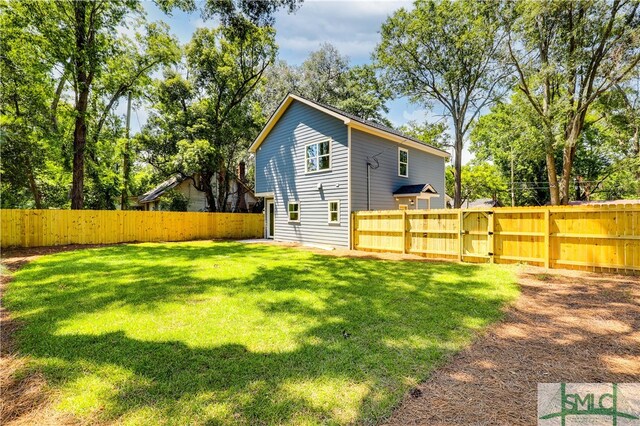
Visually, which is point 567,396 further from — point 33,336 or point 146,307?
point 33,336

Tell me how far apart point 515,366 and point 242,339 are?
3.08 meters

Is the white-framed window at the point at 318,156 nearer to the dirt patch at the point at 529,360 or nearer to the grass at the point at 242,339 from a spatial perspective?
the grass at the point at 242,339

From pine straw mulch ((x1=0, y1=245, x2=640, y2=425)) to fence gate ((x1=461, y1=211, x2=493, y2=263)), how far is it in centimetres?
374

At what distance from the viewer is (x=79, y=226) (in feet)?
46.7

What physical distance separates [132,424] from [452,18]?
24690 mm

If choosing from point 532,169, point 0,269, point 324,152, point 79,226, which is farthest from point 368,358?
point 532,169

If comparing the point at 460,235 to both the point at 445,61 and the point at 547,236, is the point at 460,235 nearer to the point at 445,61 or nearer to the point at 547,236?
the point at 547,236

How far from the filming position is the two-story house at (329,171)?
1367cm

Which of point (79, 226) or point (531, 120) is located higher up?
point (531, 120)

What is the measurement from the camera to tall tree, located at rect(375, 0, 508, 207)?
1914 centimetres

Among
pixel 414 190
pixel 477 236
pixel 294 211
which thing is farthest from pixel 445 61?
pixel 477 236

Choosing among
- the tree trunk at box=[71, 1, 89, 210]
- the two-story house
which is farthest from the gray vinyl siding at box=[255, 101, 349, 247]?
the tree trunk at box=[71, 1, 89, 210]

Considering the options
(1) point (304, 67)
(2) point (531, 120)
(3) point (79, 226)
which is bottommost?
(3) point (79, 226)

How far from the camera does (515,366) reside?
10.2 feet
